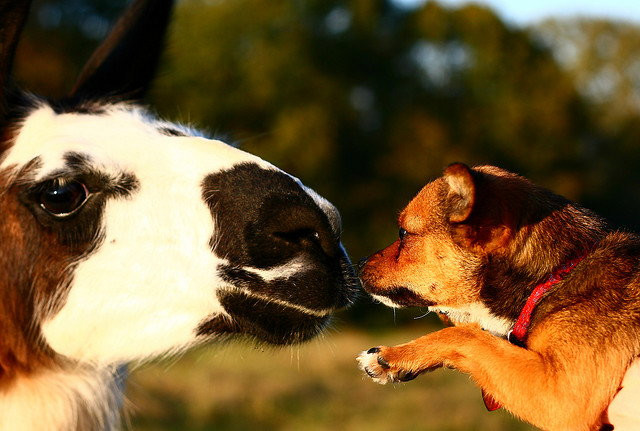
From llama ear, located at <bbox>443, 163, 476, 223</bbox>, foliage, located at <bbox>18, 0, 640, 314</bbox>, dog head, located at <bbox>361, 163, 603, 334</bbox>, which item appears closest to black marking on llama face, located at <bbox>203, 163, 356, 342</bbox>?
llama ear, located at <bbox>443, 163, 476, 223</bbox>

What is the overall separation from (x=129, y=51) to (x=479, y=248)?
7.21ft

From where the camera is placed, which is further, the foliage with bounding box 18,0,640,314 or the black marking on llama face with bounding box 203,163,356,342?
the foliage with bounding box 18,0,640,314

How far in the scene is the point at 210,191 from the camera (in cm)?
327

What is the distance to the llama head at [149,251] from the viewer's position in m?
3.17

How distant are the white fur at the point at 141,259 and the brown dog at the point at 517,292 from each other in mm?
1088

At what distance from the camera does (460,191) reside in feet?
14.1

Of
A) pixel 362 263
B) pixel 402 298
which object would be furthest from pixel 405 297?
pixel 362 263

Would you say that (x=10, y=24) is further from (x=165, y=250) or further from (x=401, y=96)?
(x=401, y=96)

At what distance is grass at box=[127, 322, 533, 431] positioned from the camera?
11883 millimetres

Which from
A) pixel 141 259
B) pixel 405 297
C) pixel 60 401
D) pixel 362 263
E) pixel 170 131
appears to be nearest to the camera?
pixel 141 259

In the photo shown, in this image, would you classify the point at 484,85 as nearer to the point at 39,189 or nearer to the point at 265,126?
the point at 265,126

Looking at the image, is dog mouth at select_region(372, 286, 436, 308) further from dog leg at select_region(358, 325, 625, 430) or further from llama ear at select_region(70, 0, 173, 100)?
llama ear at select_region(70, 0, 173, 100)

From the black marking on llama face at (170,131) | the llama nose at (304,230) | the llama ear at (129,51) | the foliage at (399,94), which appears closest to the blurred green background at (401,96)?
the foliage at (399,94)

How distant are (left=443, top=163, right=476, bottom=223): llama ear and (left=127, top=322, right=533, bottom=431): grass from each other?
569 centimetres
